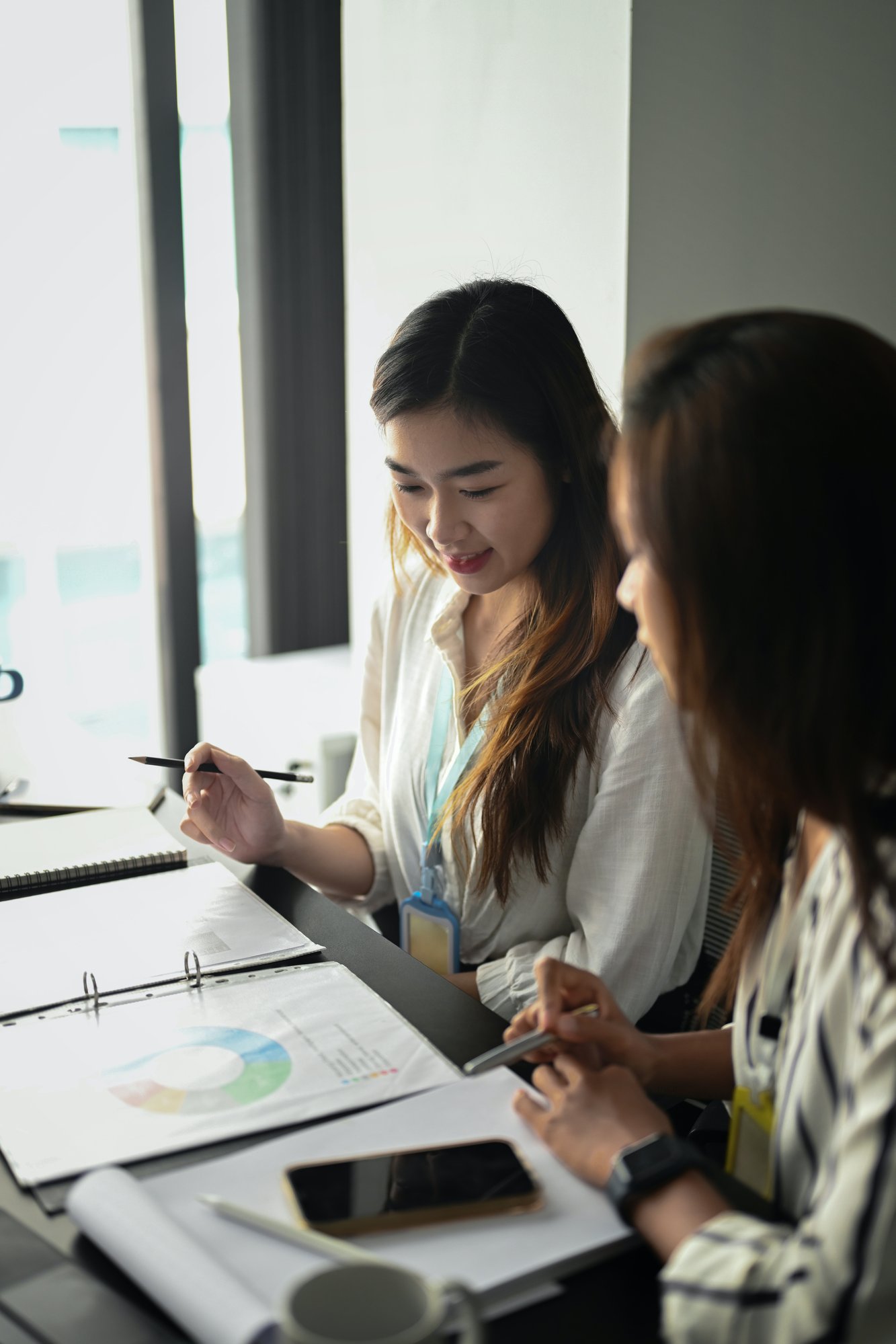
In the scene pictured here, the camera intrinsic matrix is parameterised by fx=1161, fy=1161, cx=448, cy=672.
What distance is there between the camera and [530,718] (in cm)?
130

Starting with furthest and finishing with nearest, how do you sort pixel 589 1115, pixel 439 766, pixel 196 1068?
pixel 439 766
pixel 196 1068
pixel 589 1115

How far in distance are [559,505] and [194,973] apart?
2.19 ft

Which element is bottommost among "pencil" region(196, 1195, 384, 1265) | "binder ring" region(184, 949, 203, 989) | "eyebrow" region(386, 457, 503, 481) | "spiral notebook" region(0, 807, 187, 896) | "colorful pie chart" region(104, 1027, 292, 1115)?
"spiral notebook" region(0, 807, 187, 896)

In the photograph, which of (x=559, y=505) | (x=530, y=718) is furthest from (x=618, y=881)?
(x=559, y=505)

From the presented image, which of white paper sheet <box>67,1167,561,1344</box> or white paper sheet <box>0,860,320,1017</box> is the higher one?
white paper sheet <box>67,1167,561,1344</box>

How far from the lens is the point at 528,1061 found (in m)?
0.87

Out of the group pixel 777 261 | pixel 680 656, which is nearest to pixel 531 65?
pixel 777 261

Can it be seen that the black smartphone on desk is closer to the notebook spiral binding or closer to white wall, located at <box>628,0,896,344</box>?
the notebook spiral binding

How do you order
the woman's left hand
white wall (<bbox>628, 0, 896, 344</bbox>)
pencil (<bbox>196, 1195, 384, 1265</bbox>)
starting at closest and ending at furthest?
pencil (<bbox>196, 1195, 384, 1265</bbox>) → the woman's left hand → white wall (<bbox>628, 0, 896, 344</bbox>)

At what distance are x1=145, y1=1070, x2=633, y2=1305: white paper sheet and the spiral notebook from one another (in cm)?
58

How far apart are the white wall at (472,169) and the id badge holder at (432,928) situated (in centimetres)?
90

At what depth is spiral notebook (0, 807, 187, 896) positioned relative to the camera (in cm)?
126

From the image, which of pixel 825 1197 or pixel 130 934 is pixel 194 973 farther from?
pixel 825 1197

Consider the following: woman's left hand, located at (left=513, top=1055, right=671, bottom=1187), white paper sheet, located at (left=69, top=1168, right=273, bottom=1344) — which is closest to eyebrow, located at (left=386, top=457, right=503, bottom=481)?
woman's left hand, located at (left=513, top=1055, right=671, bottom=1187)
